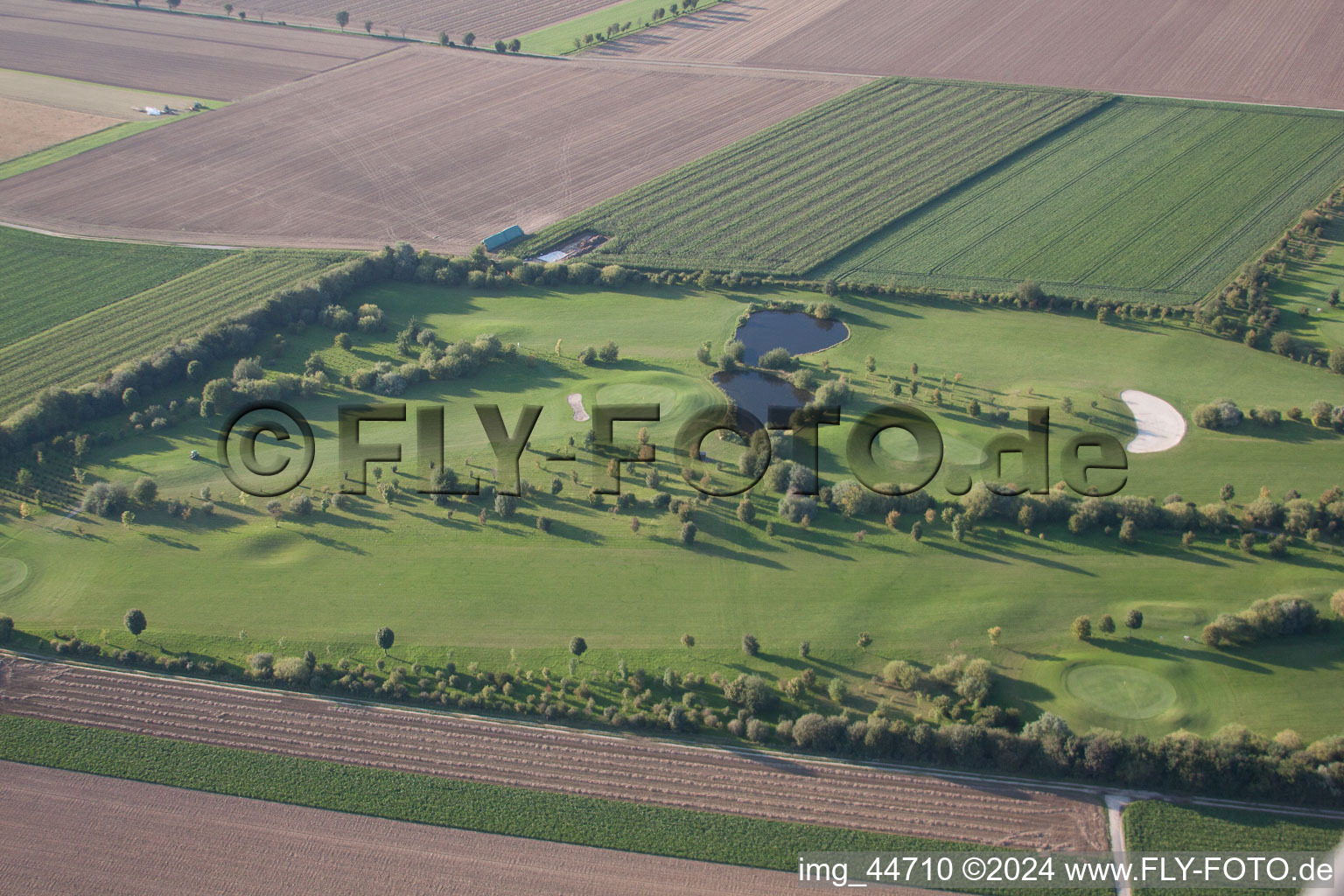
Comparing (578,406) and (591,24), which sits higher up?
(591,24)

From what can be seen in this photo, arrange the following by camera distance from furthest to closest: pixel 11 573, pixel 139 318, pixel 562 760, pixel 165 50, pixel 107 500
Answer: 1. pixel 165 50
2. pixel 139 318
3. pixel 107 500
4. pixel 11 573
5. pixel 562 760

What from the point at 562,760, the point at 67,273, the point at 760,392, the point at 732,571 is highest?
the point at 67,273

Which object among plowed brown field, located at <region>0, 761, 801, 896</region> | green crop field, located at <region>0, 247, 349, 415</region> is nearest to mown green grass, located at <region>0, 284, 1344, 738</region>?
green crop field, located at <region>0, 247, 349, 415</region>

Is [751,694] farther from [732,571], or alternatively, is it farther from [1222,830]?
[1222,830]

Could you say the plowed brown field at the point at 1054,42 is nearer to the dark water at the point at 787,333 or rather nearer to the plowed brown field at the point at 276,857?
the dark water at the point at 787,333

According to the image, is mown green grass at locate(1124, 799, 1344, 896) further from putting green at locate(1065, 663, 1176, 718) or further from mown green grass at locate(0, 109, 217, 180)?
mown green grass at locate(0, 109, 217, 180)

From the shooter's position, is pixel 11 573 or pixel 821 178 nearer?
pixel 11 573

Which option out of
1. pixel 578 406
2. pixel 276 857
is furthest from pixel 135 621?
pixel 578 406
